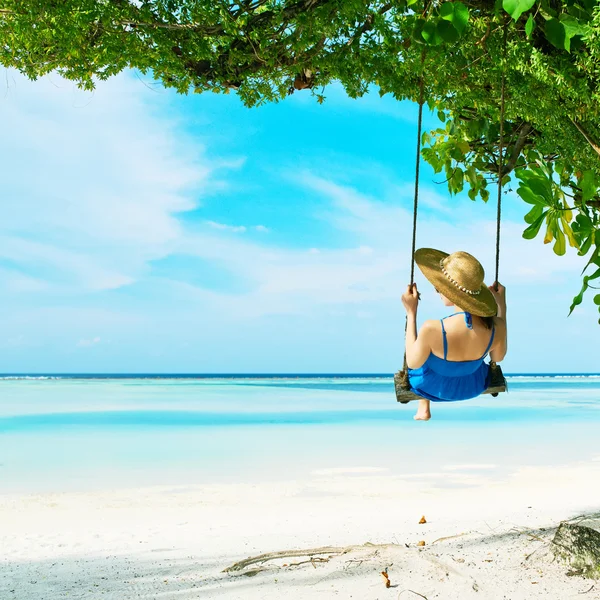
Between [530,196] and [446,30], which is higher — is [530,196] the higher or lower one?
the lower one

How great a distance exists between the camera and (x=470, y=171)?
5.30 meters

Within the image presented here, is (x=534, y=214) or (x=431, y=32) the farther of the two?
(x=534, y=214)

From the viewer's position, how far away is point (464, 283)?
10.4 feet

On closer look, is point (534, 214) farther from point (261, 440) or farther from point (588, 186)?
point (261, 440)

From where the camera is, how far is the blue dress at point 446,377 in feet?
10.5

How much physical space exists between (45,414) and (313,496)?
1561 cm

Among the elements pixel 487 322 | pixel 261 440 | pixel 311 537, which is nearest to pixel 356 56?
pixel 487 322

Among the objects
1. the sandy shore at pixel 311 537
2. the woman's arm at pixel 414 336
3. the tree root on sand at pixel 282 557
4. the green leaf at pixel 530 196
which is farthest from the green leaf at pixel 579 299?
the tree root on sand at pixel 282 557

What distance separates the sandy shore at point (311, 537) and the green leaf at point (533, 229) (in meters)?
2.43

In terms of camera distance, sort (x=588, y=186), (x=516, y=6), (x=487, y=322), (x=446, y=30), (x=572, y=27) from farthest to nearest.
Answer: (x=588, y=186)
(x=487, y=322)
(x=572, y=27)
(x=446, y=30)
(x=516, y=6)

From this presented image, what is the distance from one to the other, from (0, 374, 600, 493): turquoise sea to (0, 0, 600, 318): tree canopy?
7.31 meters

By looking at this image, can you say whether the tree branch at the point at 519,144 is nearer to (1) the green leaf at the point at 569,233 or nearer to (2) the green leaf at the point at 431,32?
(1) the green leaf at the point at 569,233

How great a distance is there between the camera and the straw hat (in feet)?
10.4

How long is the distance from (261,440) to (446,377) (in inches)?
491
